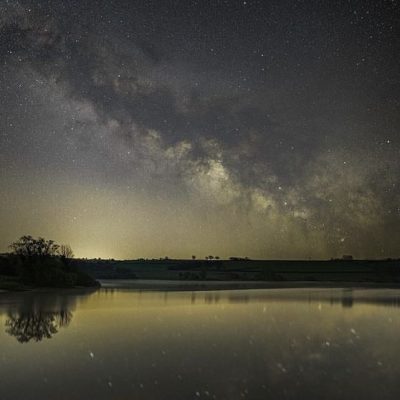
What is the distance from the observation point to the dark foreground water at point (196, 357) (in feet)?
39.8

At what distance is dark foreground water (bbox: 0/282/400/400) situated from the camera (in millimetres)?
12133

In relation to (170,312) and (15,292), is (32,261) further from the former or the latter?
(170,312)

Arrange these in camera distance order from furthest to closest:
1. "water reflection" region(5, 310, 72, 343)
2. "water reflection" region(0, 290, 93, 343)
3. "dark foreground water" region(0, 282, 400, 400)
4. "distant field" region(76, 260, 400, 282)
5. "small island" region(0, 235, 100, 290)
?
"distant field" region(76, 260, 400, 282)
"small island" region(0, 235, 100, 290)
"water reflection" region(0, 290, 93, 343)
"water reflection" region(5, 310, 72, 343)
"dark foreground water" region(0, 282, 400, 400)

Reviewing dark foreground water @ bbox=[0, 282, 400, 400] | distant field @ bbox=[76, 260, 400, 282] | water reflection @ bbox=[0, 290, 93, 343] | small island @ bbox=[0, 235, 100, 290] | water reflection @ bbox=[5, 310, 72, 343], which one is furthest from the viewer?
distant field @ bbox=[76, 260, 400, 282]

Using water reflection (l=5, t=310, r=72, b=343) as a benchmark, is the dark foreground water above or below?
above

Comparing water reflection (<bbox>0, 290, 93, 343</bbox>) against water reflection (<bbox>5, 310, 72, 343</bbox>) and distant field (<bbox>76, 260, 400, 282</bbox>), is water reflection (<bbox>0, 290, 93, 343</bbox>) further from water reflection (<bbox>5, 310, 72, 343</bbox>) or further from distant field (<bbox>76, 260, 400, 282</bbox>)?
distant field (<bbox>76, 260, 400, 282</bbox>)

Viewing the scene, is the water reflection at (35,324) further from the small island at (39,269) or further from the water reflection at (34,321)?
the small island at (39,269)

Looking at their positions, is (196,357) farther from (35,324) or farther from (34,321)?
(34,321)

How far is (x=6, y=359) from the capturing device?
A: 1570 centimetres

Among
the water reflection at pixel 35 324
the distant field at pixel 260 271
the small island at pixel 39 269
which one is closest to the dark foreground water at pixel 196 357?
the water reflection at pixel 35 324

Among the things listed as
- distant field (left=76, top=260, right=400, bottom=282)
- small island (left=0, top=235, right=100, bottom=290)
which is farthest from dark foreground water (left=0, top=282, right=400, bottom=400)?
distant field (left=76, top=260, right=400, bottom=282)

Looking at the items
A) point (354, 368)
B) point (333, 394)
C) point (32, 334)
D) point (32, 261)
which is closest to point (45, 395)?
point (333, 394)

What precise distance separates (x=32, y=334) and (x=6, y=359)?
5.56 m

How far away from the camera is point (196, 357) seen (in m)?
16.6
